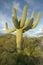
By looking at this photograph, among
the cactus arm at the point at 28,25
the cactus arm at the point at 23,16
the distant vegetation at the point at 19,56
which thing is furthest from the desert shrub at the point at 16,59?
the cactus arm at the point at 23,16

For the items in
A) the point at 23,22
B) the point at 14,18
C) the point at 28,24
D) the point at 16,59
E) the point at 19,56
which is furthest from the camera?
the point at 23,22

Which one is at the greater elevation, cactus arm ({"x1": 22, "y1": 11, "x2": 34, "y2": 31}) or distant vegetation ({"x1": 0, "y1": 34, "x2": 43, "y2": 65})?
cactus arm ({"x1": 22, "y1": 11, "x2": 34, "y2": 31})

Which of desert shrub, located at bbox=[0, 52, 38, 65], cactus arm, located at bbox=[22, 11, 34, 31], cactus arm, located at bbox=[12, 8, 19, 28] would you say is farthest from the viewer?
cactus arm, located at bbox=[22, 11, 34, 31]

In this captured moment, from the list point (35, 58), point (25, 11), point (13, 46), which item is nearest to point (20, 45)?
point (13, 46)

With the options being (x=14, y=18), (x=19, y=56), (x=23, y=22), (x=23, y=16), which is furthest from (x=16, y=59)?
(x=23, y=16)

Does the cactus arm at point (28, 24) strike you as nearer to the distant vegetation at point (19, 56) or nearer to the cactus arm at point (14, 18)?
the cactus arm at point (14, 18)

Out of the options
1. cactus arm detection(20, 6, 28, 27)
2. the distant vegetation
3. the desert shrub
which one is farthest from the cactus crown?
the desert shrub

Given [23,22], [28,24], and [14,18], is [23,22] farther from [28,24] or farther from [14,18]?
[14,18]

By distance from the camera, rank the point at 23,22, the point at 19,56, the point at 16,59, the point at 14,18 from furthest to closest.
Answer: the point at 23,22, the point at 14,18, the point at 19,56, the point at 16,59

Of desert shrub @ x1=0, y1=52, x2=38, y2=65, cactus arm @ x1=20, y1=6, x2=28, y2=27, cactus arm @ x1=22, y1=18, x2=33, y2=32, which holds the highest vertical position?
cactus arm @ x1=20, y1=6, x2=28, y2=27

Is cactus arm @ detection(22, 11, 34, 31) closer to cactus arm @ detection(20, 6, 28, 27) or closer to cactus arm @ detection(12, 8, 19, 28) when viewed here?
cactus arm @ detection(20, 6, 28, 27)

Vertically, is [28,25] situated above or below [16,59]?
above

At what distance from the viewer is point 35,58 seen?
13133 mm

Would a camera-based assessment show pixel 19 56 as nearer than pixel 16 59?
No
